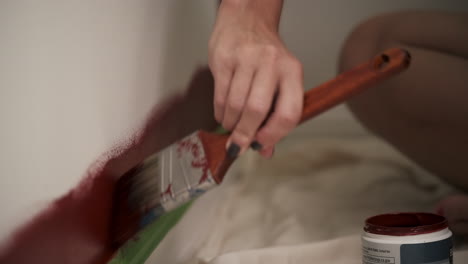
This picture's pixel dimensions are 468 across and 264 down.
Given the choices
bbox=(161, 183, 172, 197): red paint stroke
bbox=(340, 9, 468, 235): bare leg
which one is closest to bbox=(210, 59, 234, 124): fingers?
bbox=(161, 183, 172, 197): red paint stroke

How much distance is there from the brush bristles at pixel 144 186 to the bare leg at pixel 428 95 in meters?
0.40

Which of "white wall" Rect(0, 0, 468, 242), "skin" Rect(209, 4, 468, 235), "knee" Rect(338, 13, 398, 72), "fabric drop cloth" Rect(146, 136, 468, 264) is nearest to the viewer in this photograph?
"white wall" Rect(0, 0, 468, 242)

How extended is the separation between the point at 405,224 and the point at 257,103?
215mm

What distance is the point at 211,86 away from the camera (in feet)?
2.50

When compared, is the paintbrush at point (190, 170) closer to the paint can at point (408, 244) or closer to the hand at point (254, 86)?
the hand at point (254, 86)

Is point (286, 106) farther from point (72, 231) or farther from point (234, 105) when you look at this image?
point (72, 231)

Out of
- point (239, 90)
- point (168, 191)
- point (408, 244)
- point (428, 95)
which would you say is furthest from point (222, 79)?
point (428, 95)

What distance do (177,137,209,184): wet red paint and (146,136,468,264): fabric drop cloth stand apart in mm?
121

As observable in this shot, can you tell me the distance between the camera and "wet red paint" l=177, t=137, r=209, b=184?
575 mm

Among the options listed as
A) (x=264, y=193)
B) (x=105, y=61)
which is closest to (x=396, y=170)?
(x=264, y=193)

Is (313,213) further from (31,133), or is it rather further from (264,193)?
(31,133)

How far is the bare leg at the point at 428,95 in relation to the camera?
2.55 ft

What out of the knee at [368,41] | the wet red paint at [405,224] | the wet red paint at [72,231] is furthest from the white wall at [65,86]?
the knee at [368,41]

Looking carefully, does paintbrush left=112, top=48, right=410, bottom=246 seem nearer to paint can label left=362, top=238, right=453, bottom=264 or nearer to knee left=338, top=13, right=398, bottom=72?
paint can label left=362, top=238, right=453, bottom=264
